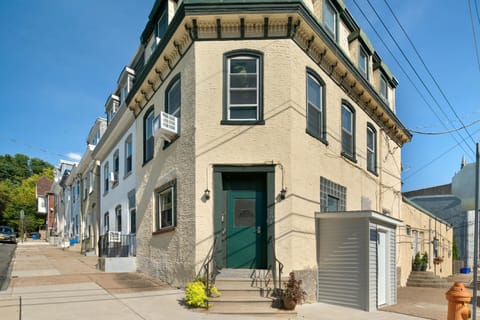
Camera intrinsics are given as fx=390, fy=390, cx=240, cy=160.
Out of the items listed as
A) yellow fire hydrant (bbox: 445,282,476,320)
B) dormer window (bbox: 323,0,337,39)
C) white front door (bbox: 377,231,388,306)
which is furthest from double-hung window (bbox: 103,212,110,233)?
yellow fire hydrant (bbox: 445,282,476,320)

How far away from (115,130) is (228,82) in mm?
9907

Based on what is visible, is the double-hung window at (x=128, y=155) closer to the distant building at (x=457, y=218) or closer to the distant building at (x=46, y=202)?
the distant building at (x=457, y=218)

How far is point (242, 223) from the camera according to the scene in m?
10.3

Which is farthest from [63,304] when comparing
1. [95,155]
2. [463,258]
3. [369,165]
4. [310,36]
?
[463,258]

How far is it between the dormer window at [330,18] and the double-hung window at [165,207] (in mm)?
7118

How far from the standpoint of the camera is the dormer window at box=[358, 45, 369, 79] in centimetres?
1534

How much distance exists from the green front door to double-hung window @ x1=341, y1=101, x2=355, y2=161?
4.51m

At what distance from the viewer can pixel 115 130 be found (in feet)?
61.3

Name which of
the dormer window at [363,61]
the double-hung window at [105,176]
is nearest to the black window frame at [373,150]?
the dormer window at [363,61]

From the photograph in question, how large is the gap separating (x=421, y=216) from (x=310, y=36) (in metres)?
15.5

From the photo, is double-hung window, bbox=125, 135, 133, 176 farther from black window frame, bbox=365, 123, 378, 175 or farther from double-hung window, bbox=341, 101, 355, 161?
black window frame, bbox=365, 123, 378, 175

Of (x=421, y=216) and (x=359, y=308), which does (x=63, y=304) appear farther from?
(x=421, y=216)

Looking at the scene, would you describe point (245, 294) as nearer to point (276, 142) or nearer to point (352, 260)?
point (352, 260)

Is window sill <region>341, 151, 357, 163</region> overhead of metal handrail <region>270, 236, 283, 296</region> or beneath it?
overhead
